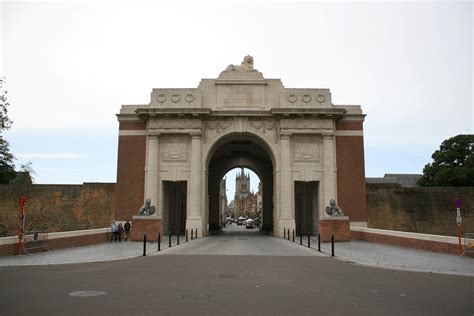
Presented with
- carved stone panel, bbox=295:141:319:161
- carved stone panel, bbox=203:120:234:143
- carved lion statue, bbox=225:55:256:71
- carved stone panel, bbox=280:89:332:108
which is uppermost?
carved lion statue, bbox=225:55:256:71

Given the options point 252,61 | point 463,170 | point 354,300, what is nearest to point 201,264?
point 354,300

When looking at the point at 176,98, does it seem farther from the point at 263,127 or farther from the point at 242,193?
the point at 242,193

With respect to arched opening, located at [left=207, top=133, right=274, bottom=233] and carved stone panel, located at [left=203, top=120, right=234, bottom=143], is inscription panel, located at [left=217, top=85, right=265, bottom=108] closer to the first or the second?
carved stone panel, located at [left=203, top=120, right=234, bottom=143]

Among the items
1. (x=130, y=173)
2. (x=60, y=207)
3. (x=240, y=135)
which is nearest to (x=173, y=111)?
(x=240, y=135)

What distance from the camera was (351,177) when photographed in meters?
35.3

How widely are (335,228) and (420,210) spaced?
13413 millimetres

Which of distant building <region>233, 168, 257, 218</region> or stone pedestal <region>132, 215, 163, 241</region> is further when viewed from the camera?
distant building <region>233, 168, 257, 218</region>

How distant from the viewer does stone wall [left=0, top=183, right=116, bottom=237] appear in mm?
35656

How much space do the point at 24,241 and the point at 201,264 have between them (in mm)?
8404

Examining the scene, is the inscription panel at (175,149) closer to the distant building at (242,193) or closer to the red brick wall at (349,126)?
the red brick wall at (349,126)

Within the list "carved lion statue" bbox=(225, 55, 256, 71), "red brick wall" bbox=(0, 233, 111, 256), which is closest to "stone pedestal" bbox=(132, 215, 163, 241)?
"red brick wall" bbox=(0, 233, 111, 256)

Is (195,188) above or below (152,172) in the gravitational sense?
below

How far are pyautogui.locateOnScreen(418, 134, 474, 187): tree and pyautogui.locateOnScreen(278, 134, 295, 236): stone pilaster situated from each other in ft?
89.4

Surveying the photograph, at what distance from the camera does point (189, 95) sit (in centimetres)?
3516
